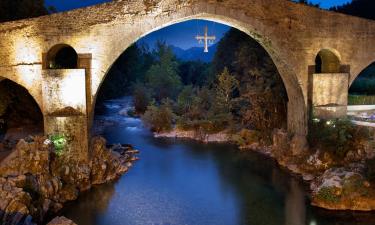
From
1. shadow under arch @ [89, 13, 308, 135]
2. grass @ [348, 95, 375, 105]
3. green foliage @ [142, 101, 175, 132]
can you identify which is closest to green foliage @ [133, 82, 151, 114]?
green foliage @ [142, 101, 175, 132]

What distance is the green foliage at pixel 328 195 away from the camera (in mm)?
10031

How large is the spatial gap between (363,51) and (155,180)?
26.9 feet

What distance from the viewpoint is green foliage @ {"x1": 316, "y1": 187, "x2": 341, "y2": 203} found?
10.0 meters

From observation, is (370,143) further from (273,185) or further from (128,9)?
(128,9)

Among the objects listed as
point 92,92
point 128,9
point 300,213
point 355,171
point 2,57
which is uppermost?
point 128,9

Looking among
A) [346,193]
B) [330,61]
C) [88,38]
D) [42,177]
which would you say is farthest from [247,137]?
[42,177]

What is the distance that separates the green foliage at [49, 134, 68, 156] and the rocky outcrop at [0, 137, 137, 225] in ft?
0.39

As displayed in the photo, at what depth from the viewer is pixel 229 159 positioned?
14.2 meters

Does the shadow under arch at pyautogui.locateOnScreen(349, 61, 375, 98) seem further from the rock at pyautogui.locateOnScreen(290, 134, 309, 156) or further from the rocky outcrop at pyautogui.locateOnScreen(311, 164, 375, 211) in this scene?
the rocky outcrop at pyautogui.locateOnScreen(311, 164, 375, 211)

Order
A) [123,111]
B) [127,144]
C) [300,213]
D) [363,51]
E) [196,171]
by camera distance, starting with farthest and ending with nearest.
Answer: [123,111], [127,144], [363,51], [196,171], [300,213]

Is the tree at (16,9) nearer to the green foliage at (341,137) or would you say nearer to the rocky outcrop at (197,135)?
the rocky outcrop at (197,135)

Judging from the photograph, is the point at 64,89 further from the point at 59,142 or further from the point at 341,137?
the point at 341,137

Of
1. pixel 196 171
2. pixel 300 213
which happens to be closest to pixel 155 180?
pixel 196 171

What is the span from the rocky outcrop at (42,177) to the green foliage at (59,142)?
0.12 meters
